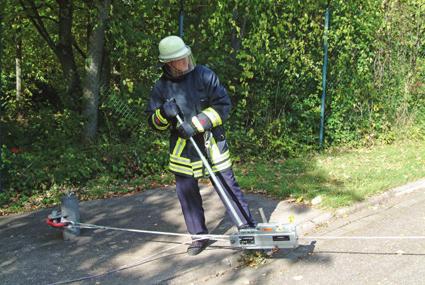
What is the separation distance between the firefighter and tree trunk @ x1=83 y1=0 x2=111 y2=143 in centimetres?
422

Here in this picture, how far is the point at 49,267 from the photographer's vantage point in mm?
4633

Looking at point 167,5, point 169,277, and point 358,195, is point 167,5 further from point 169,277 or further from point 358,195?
point 169,277

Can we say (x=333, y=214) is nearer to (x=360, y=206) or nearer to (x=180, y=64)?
(x=360, y=206)

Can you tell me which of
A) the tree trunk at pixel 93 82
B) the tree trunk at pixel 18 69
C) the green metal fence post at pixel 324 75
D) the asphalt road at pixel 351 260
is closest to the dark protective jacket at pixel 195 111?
the asphalt road at pixel 351 260

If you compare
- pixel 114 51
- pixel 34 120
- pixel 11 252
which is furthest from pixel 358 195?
pixel 34 120

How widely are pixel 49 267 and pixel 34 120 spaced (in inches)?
205

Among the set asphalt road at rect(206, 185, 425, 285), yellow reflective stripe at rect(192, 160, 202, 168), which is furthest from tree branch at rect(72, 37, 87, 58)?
asphalt road at rect(206, 185, 425, 285)

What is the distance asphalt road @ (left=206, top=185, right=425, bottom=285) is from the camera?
4227mm

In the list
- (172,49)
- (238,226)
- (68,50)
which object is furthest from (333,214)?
(68,50)

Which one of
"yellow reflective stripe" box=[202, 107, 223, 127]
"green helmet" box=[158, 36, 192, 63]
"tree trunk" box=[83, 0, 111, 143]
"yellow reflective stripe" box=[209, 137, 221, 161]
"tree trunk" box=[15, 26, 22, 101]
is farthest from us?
"tree trunk" box=[15, 26, 22, 101]

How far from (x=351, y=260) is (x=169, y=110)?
2133 millimetres

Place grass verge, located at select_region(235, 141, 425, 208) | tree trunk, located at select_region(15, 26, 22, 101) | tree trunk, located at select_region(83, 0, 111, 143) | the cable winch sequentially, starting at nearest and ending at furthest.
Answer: the cable winch < grass verge, located at select_region(235, 141, 425, 208) < tree trunk, located at select_region(83, 0, 111, 143) < tree trunk, located at select_region(15, 26, 22, 101)

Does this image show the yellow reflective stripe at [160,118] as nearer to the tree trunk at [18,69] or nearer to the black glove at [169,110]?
the black glove at [169,110]

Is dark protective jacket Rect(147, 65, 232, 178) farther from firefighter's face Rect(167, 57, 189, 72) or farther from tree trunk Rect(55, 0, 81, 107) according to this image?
tree trunk Rect(55, 0, 81, 107)
